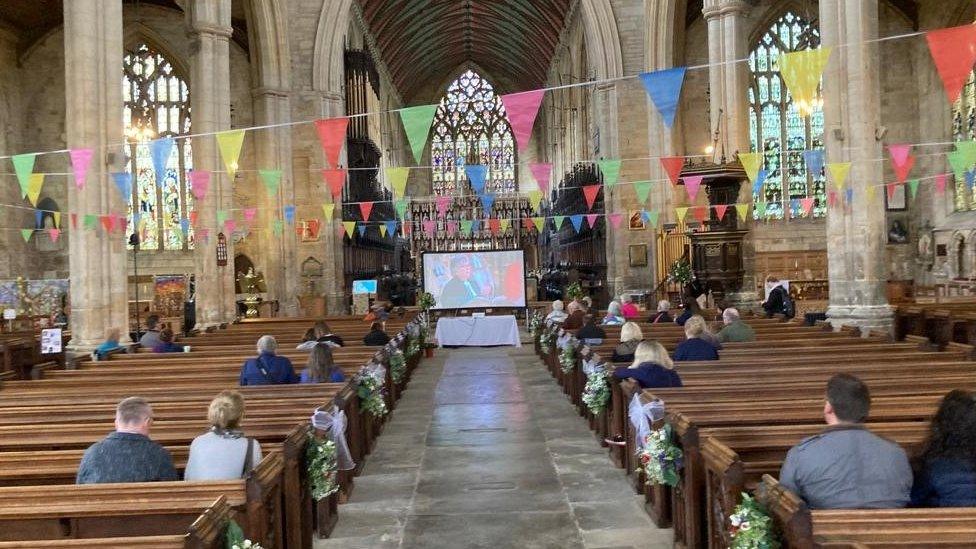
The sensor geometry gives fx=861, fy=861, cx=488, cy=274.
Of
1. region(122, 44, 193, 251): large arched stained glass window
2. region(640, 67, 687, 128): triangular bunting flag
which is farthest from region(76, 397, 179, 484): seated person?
region(122, 44, 193, 251): large arched stained glass window

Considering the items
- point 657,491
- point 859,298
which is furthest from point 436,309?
point 657,491

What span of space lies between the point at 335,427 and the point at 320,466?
824 millimetres

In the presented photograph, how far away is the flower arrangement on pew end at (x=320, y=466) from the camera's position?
17.3 feet

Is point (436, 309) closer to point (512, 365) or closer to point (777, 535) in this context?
point (512, 365)

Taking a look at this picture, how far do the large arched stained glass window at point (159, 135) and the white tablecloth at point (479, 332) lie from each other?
1228 cm

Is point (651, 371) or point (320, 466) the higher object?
point (651, 371)

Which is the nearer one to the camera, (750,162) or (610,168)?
(750,162)

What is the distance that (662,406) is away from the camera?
5.50 metres

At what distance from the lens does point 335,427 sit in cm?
615

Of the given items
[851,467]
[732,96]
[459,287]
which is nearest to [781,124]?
[732,96]

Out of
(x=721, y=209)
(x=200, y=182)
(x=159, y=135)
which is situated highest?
(x=159, y=135)

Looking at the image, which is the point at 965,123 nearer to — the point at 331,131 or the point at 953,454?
the point at 331,131

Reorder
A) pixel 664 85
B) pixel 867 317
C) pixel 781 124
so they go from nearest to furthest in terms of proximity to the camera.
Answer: pixel 664 85 → pixel 867 317 → pixel 781 124

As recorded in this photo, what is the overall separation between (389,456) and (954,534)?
594 cm
